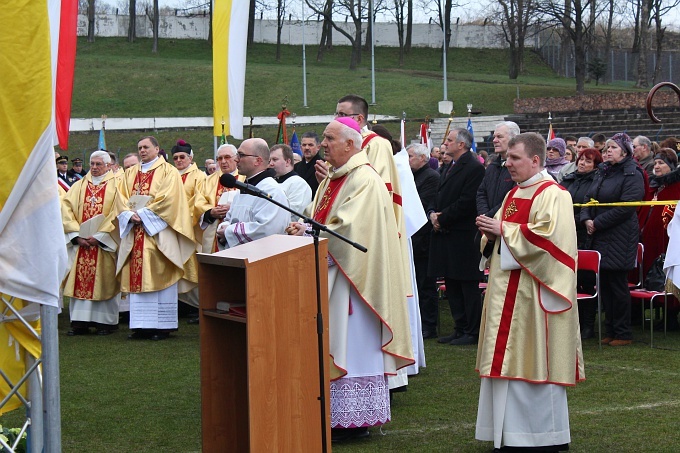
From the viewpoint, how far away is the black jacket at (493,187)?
980cm

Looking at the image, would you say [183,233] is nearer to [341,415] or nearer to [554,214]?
[341,415]

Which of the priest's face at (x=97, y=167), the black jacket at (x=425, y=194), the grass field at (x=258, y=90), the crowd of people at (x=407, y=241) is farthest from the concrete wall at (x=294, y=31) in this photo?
the crowd of people at (x=407, y=241)

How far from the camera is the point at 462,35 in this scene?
2773 inches

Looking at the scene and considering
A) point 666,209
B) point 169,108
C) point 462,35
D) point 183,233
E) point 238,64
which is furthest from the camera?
point 462,35

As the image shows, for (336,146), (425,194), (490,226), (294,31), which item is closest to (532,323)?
(490,226)

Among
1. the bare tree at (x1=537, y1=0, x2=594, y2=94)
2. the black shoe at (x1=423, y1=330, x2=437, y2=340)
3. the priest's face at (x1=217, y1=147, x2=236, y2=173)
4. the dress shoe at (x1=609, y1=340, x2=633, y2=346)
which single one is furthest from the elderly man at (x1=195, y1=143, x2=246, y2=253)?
the bare tree at (x1=537, y1=0, x2=594, y2=94)

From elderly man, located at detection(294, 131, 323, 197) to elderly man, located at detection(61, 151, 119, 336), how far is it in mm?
2473

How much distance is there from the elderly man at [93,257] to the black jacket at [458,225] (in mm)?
3918

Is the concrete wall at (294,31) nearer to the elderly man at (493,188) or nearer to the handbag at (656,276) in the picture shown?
the handbag at (656,276)

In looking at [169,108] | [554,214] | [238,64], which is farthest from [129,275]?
[169,108]

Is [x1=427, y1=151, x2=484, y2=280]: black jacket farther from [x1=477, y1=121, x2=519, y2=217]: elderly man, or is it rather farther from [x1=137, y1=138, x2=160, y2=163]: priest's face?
[x1=137, y1=138, x2=160, y2=163]: priest's face

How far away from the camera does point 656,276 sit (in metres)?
10.6

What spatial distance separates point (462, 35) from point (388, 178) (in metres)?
64.5

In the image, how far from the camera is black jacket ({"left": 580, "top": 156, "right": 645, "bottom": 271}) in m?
9.95
